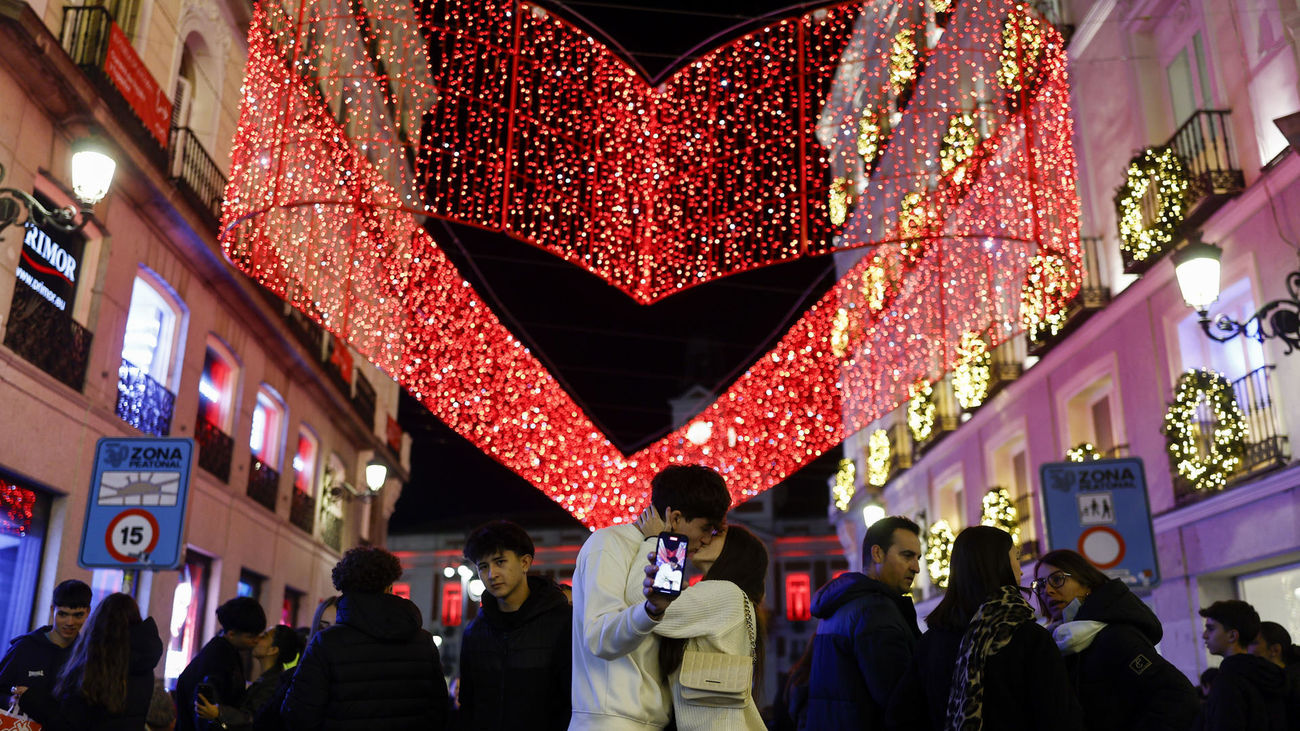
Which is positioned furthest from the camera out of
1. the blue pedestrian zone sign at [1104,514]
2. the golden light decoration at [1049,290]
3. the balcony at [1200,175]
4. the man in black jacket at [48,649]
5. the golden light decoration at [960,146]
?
the balcony at [1200,175]

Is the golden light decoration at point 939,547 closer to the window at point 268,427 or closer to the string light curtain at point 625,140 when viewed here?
the string light curtain at point 625,140

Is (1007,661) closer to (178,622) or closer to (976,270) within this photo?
(976,270)

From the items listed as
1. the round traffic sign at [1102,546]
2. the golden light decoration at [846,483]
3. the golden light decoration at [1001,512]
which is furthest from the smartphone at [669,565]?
the golden light decoration at [846,483]

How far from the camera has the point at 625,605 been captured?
10.5 ft

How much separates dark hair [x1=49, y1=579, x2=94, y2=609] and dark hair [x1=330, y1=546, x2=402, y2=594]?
2.14 m

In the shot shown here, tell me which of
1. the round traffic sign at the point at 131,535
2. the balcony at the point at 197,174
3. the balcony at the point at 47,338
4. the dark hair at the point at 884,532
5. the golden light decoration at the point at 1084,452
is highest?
the balcony at the point at 197,174

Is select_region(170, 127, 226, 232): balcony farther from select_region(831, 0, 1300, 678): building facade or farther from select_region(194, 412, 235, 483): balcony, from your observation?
select_region(831, 0, 1300, 678): building facade

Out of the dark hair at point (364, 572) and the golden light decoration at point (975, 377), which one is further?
the golden light decoration at point (975, 377)

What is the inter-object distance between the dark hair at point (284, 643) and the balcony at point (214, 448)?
1007 centimetres

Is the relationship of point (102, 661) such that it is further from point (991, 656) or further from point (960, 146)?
point (960, 146)

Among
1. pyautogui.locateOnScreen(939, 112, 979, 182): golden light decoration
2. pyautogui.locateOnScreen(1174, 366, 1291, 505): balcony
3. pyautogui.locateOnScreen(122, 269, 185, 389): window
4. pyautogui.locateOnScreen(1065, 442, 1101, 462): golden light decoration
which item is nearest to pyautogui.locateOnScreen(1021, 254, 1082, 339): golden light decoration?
pyautogui.locateOnScreen(939, 112, 979, 182): golden light decoration

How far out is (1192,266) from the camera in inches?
332

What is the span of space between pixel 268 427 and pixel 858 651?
59.0 ft

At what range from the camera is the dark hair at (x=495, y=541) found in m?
Answer: 4.50
